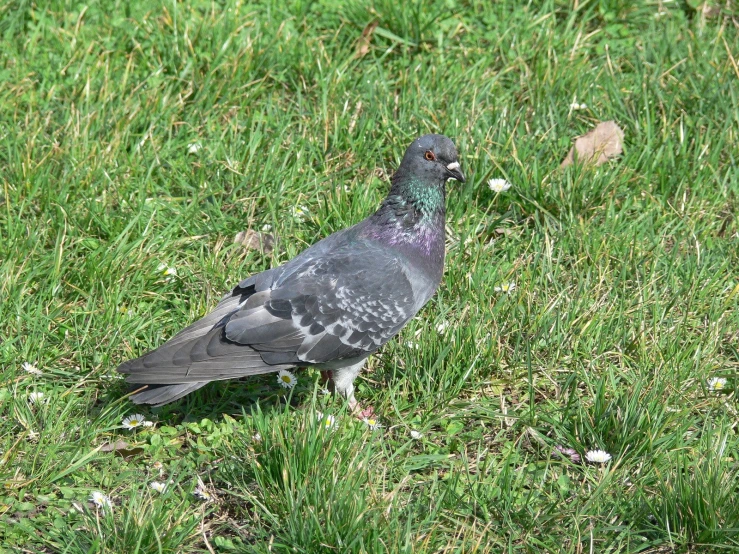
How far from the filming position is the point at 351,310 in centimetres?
383

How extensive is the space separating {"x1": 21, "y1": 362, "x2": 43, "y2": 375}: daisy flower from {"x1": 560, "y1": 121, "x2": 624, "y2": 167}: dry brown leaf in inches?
110

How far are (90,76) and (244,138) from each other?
933 millimetres

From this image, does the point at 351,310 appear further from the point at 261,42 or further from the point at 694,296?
the point at 261,42

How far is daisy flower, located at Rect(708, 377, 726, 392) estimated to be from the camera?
12.8 ft

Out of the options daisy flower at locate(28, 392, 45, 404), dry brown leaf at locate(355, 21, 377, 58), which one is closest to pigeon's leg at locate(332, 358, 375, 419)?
daisy flower at locate(28, 392, 45, 404)

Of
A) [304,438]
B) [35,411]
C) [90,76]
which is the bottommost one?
[35,411]

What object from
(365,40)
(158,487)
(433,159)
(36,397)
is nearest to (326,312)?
(433,159)

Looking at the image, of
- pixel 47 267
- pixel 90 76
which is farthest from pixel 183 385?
pixel 90 76

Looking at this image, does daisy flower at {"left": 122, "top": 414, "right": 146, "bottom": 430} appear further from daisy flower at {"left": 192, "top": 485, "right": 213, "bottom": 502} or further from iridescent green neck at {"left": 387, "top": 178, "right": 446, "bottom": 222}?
iridescent green neck at {"left": 387, "top": 178, "right": 446, "bottom": 222}

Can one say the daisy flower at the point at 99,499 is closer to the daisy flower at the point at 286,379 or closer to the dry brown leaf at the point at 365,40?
the daisy flower at the point at 286,379

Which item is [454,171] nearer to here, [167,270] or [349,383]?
[349,383]

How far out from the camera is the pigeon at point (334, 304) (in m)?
3.69

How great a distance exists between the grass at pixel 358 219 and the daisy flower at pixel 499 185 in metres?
0.03

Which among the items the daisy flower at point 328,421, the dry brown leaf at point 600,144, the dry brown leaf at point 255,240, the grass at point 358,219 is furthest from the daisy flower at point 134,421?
the dry brown leaf at point 600,144
